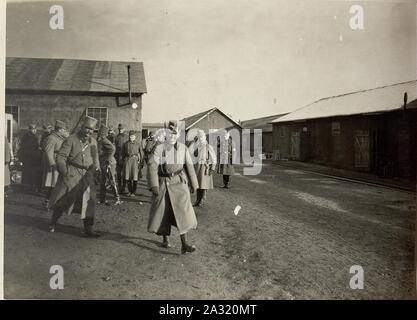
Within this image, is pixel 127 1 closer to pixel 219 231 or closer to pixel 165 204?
pixel 165 204

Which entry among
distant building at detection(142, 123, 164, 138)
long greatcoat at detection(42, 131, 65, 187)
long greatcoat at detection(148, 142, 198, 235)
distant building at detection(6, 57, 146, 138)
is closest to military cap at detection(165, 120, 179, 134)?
long greatcoat at detection(148, 142, 198, 235)

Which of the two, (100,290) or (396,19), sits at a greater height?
(396,19)

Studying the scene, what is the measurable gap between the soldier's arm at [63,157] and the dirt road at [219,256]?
3.69 ft

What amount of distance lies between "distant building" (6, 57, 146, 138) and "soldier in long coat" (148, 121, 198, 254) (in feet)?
30.9

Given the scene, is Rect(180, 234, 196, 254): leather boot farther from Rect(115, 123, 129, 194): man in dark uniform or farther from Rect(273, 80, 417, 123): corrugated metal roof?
Rect(273, 80, 417, 123): corrugated metal roof

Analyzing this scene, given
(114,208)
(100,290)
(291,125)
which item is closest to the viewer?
(100,290)

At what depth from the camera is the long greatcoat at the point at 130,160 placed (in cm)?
880

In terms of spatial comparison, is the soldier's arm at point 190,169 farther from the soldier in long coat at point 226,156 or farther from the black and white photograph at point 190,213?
the soldier in long coat at point 226,156

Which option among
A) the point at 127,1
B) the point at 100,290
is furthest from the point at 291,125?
the point at 100,290

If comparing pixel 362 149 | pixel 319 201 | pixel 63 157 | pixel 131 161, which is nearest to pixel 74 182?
pixel 63 157

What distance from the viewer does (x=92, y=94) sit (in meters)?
14.6

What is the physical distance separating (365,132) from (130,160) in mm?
12520

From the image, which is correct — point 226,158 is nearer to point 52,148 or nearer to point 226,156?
point 226,156

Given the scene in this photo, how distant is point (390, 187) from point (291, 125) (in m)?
14.7
